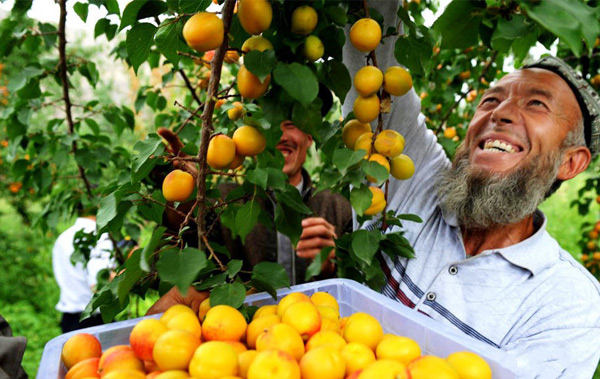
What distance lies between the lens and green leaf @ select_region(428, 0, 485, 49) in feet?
2.81

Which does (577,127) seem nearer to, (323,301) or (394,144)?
(394,144)

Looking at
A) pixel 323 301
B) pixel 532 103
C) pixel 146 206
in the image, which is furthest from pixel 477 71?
pixel 146 206

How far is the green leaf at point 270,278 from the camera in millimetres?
1063

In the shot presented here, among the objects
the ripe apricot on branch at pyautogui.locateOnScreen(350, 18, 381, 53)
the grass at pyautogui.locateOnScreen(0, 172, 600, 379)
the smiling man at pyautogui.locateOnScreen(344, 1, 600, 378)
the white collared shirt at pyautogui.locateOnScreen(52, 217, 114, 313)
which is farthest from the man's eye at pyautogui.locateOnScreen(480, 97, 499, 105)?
the grass at pyautogui.locateOnScreen(0, 172, 600, 379)

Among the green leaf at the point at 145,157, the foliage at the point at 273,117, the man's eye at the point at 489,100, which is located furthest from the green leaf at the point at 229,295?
the man's eye at the point at 489,100

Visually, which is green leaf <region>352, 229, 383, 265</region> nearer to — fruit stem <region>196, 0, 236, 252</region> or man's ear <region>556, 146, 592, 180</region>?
fruit stem <region>196, 0, 236, 252</region>

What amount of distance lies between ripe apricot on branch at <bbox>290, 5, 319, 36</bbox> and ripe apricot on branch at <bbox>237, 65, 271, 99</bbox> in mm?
110

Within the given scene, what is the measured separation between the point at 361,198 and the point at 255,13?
521 millimetres

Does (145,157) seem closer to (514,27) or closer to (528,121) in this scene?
(514,27)

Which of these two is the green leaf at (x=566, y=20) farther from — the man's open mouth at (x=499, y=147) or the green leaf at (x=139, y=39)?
the man's open mouth at (x=499, y=147)

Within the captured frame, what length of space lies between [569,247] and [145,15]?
306 inches

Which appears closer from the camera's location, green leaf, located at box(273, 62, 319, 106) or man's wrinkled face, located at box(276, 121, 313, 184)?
green leaf, located at box(273, 62, 319, 106)

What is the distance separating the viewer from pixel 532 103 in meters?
1.83

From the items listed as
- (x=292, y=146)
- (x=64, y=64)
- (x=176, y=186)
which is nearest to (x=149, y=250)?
(x=176, y=186)
